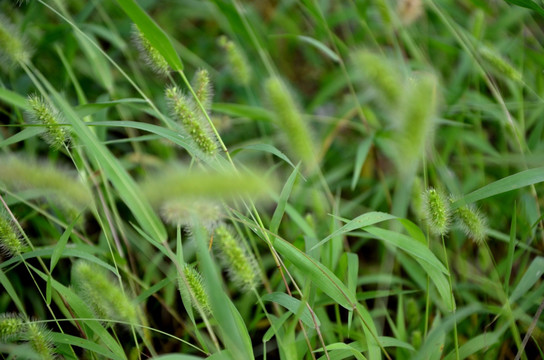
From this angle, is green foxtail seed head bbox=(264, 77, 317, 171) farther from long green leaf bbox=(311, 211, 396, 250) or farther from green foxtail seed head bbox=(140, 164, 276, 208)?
green foxtail seed head bbox=(140, 164, 276, 208)

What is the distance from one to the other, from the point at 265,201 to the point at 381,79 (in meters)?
0.43

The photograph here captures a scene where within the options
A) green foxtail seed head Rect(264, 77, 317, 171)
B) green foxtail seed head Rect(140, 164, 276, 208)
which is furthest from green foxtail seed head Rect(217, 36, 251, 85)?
green foxtail seed head Rect(140, 164, 276, 208)

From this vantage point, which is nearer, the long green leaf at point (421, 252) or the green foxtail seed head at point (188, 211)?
the green foxtail seed head at point (188, 211)

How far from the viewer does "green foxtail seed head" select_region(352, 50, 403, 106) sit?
1.17 metres

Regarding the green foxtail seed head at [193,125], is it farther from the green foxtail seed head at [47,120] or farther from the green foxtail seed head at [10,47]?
the green foxtail seed head at [10,47]

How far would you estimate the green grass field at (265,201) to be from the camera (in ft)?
3.71

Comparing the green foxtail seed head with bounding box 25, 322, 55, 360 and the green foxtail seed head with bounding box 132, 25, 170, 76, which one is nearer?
the green foxtail seed head with bounding box 25, 322, 55, 360

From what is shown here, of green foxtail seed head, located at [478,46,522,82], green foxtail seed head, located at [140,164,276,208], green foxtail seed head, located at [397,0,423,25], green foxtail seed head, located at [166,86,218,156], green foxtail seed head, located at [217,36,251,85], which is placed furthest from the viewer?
green foxtail seed head, located at [397,0,423,25]

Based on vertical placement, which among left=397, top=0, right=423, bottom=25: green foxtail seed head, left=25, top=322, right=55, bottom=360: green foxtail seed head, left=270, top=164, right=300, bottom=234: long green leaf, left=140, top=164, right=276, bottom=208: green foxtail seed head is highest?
left=140, top=164, right=276, bottom=208: green foxtail seed head

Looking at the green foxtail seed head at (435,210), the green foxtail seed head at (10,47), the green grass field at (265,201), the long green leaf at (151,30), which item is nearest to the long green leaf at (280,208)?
the green grass field at (265,201)

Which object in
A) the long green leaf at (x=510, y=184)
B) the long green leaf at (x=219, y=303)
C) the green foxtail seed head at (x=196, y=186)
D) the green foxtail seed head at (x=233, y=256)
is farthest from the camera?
the long green leaf at (x=510, y=184)

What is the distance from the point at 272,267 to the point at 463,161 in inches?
41.8

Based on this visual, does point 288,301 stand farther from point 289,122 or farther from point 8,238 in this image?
point 8,238

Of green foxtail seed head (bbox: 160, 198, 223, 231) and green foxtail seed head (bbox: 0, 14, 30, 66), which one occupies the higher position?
green foxtail seed head (bbox: 0, 14, 30, 66)
